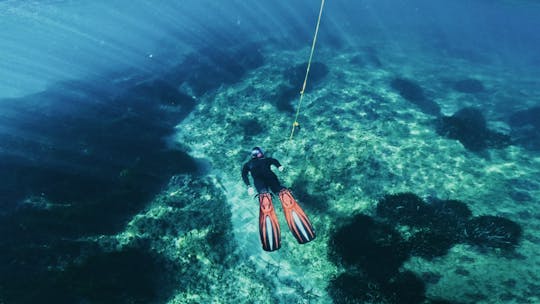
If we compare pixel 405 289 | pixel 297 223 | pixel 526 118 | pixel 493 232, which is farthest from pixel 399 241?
pixel 526 118

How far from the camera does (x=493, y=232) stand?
938cm

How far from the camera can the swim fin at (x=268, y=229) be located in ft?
29.0

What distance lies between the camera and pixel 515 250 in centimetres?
872

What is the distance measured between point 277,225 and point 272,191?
1.58 m

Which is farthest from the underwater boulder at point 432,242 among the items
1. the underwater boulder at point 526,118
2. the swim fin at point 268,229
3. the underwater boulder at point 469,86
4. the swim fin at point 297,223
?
the underwater boulder at point 469,86

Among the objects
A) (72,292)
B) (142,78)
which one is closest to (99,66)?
(142,78)

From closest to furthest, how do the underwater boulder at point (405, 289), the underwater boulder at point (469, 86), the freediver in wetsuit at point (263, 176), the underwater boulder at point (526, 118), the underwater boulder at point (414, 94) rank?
1. the underwater boulder at point (405, 289)
2. the freediver in wetsuit at point (263, 176)
3. the underwater boulder at point (526, 118)
4. the underwater boulder at point (414, 94)
5. the underwater boulder at point (469, 86)

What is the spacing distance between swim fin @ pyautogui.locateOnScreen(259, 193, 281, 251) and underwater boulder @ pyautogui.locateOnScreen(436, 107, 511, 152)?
11902 millimetres

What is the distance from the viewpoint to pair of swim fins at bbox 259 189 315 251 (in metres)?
8.86

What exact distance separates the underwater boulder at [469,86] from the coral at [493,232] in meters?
17.6

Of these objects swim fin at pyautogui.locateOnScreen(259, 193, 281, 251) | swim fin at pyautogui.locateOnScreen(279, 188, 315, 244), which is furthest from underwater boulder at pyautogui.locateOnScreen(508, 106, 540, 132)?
swim fin at pyautogui.locateOnScreen(259, 193, 281, 251)

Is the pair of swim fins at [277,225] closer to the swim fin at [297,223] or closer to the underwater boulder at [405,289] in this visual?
the swim fin at [297,223]

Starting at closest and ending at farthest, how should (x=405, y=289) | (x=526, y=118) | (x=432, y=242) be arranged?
(x=405, y=289), (x=432, y=242), (x=526, y=118)

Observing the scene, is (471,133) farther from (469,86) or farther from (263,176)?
(263,176)
